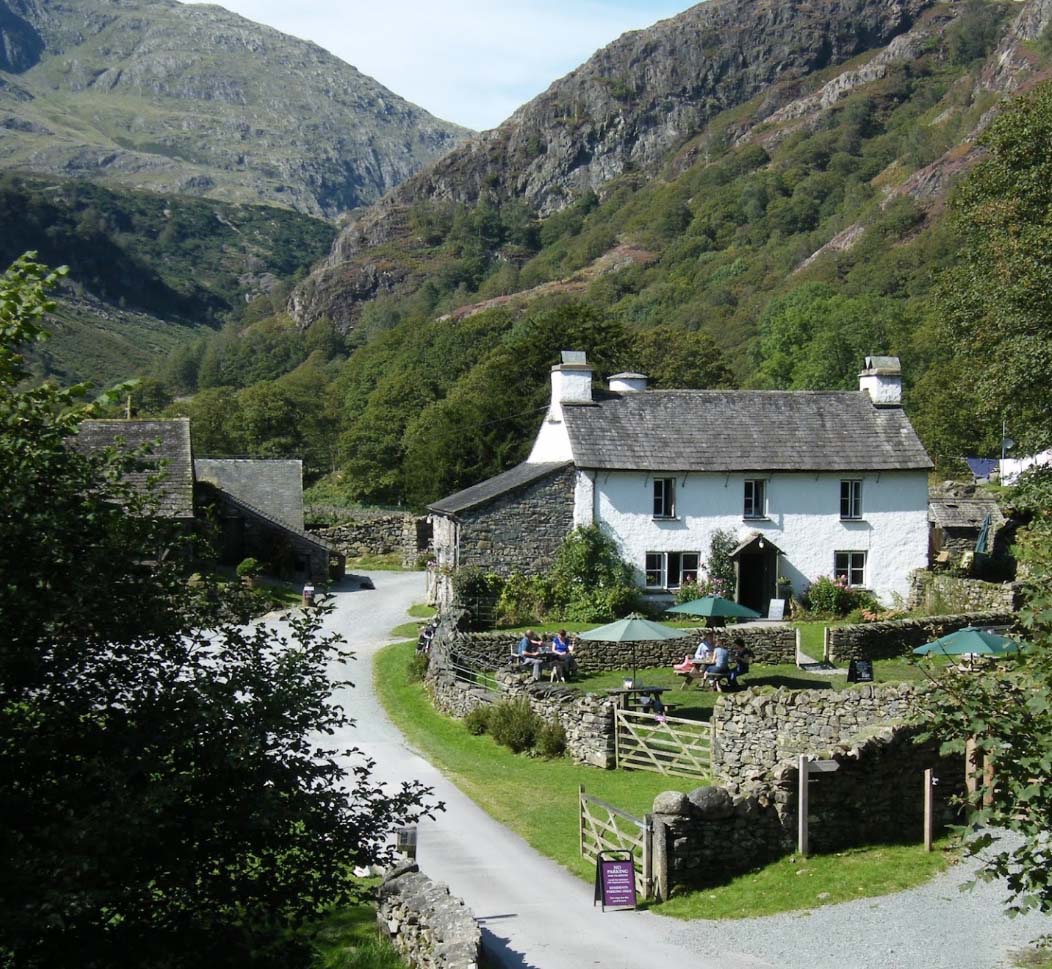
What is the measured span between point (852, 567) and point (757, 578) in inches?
131

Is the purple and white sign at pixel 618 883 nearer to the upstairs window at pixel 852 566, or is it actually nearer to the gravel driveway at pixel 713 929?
the gravel driveway at pixel 713 929

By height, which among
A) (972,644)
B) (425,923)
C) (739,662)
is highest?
(972,644)

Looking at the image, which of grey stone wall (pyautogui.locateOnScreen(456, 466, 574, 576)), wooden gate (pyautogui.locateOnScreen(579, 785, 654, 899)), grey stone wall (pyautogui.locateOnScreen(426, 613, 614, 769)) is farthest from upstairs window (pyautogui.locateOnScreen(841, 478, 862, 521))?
wooden gate (pyautogui.locateOnScreen(579, 785, 654, 899))

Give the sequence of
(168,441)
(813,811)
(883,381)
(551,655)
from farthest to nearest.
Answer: (168,441) < (883,381) < (551,655) < (813,811)

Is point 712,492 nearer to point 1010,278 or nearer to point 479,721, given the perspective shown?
point 1010,278

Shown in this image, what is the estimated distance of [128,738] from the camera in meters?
9.01

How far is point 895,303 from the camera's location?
98.3 metres

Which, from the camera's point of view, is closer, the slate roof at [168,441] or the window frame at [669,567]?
the window frame at [669,567]

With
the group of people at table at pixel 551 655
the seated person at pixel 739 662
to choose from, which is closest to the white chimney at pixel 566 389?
the group of people at table at pixel 551 655

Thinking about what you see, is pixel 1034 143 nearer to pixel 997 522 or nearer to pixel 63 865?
pixel 997 522

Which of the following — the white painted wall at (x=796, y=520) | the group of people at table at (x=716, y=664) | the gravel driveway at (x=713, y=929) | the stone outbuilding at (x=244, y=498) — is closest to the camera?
the gravel driveway at (x=713, y=929)

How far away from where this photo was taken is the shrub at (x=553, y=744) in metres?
24.3

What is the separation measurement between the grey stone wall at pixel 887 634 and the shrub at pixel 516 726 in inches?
390

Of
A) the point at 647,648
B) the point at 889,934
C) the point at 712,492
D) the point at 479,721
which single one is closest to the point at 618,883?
the point at 889,934
